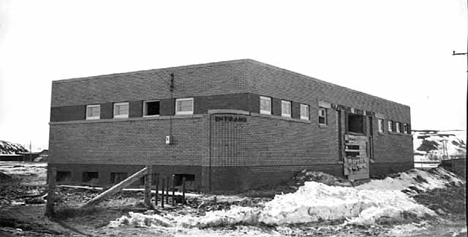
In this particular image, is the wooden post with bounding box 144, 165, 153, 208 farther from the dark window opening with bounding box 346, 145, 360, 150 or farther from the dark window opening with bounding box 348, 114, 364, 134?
the dark window opening with bounding box 348, 114, 364, 134

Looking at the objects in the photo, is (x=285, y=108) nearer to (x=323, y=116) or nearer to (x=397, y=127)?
(x=323, y=116)

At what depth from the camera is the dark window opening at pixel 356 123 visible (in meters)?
30.8

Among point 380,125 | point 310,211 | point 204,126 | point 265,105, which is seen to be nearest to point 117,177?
point 204,126

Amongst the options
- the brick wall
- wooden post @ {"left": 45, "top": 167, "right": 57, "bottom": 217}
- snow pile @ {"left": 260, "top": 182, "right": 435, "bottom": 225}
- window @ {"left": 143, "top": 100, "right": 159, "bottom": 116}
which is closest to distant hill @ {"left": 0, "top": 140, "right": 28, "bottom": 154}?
the brick wall

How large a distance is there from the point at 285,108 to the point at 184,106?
5.21m

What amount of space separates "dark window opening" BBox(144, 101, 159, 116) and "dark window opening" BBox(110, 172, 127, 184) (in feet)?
11.0

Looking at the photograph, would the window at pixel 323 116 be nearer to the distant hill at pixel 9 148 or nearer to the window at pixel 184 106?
the window at pixel 184 106

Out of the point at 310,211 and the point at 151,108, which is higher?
the point at 151,108

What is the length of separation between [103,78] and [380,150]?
20.9 meters

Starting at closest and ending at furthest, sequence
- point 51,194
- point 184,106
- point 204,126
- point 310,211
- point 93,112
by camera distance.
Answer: point 51,194
point 310,211
point 204,126
point 184,106
point 93,112

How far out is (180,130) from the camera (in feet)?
67.4

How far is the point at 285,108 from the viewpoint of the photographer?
2223 cm

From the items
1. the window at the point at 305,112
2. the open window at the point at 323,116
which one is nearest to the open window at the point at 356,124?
the open window at the point at 323,116

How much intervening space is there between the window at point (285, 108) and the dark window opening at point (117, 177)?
8.69 m
